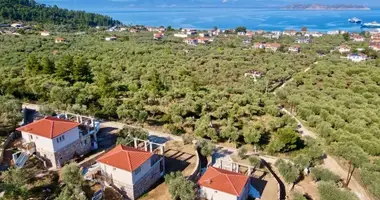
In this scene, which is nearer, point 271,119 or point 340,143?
point 340,143

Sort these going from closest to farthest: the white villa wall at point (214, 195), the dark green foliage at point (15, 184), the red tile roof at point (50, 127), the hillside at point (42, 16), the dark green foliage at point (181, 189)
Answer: the dark green foliage at point (15, 184) < the dark green foliage at point (181, 189) < the white villa wall at point (214, 195) < the red tile roof at point (50, 127) < the hillside at point (42, 16)

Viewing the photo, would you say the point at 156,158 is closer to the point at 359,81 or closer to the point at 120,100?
the point at 120,100

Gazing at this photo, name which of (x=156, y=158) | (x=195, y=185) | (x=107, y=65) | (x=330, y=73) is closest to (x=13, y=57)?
(x=107, y=65)

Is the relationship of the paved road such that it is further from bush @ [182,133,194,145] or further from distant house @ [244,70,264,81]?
distant house @ [244,70,264,81]

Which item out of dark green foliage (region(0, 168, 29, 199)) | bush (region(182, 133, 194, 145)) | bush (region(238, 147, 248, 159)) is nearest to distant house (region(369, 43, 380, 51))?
bush (region(238, 147, 248, 159))

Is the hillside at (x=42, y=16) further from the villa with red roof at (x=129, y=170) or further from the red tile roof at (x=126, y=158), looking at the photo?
the villa with red roof at (x=129, y=170)

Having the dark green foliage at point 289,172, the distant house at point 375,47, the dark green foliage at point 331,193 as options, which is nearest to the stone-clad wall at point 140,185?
the dark green foliage at point 289,172
